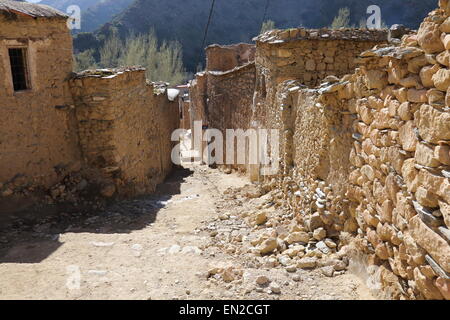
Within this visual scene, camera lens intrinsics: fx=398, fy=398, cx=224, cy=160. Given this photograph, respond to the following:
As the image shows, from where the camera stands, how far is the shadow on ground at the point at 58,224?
520 centimetres

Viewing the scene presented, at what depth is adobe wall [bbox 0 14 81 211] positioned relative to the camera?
6.38 m

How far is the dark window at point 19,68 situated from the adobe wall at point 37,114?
10cm

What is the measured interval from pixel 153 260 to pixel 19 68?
4.17 meters

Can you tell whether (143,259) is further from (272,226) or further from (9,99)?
(9,99)

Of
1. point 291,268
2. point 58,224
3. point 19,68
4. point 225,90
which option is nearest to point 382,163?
point 291,268

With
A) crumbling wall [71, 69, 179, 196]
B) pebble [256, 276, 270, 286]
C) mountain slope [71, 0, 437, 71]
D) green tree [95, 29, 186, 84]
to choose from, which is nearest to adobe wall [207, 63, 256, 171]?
crumbling wall [71, 69, 179, 196]

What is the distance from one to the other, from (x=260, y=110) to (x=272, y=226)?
153 inches

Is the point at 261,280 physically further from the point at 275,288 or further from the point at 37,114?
the point at 37,114

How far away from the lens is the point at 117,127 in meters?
7.71

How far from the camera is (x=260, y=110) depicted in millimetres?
9016

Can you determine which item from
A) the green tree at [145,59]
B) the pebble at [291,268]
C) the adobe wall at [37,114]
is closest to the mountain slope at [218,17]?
the green tree at [145,59]

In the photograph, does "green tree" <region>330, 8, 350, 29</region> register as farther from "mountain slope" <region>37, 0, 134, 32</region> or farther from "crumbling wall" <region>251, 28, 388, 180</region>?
"mountain slope" <region>37, 0, 134, 32</region>

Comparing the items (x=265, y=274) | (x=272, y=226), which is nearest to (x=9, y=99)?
(x=272, y=226)

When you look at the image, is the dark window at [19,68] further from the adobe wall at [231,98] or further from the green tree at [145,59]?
the green tree at [145,59]
